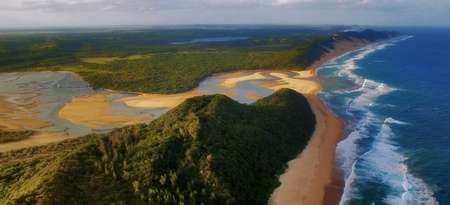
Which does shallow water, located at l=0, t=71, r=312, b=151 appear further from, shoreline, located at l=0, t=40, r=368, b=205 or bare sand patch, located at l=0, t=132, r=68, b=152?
bare sand patch, located at l=0, t=132, r=68, b=152

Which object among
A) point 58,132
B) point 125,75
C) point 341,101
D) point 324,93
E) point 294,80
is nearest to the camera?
point 58,132

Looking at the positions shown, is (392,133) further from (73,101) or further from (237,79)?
(73,101)

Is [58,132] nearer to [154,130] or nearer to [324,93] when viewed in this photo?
[154,130]

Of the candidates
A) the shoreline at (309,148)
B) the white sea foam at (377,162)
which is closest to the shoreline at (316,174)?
the shoreline at (309,148)

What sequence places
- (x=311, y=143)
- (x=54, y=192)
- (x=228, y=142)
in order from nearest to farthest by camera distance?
(x=54, y=192) → (x=228, y=142) → (x=311, y=143)

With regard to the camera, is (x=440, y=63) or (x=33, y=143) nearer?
(x=33, y=143)

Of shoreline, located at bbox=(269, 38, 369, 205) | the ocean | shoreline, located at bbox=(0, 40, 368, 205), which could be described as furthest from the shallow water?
shoreline, located at bbox=(269, 38, 369, 205)

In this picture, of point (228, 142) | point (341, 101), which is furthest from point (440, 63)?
point (228, 142)
